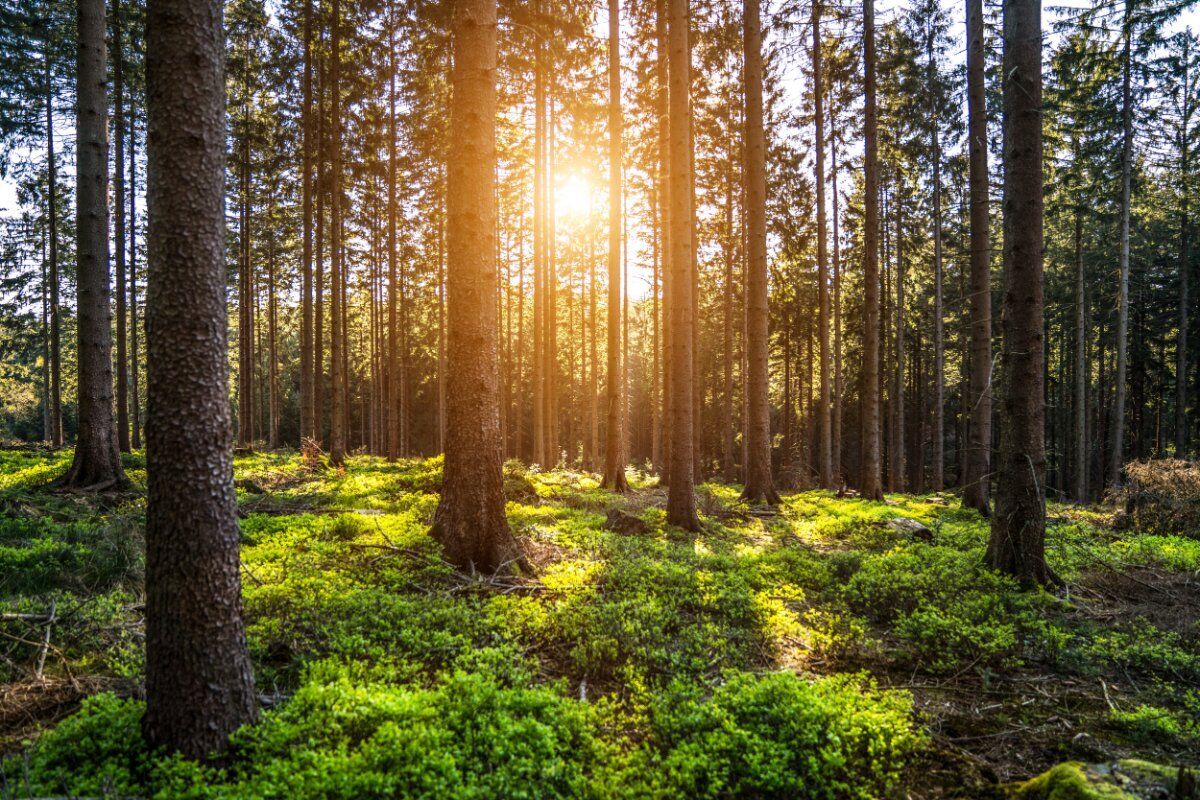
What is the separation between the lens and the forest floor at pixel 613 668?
3098 millimetres

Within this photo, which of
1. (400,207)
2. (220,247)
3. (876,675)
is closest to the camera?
(220,247)

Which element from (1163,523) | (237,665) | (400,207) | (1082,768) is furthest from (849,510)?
(400,207)

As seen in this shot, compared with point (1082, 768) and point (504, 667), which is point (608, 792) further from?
point (1082, 768)

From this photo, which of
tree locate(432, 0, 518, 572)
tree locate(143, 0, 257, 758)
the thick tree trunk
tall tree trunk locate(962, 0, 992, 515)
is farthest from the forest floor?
the thick tree trunk

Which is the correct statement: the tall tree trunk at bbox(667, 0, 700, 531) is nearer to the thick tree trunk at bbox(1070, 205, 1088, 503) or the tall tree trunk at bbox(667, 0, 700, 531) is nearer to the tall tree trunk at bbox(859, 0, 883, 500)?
the tall tree trunk at bbox(859, 0, 883, 500)

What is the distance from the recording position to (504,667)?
427 cm

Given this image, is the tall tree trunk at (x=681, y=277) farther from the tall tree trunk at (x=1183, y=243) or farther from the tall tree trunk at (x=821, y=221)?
the tall tree trunk at (x=1183, y=243)

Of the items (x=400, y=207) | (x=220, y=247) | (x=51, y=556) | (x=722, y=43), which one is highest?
(x=722, y=43)

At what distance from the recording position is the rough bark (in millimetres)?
11930

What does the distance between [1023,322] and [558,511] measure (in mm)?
8033

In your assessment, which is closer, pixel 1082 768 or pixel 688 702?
pixel 1082 768

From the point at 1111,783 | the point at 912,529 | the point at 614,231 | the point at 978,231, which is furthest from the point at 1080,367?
the point at 1111,783

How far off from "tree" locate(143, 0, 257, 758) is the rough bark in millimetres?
11232

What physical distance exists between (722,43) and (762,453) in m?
12.2
